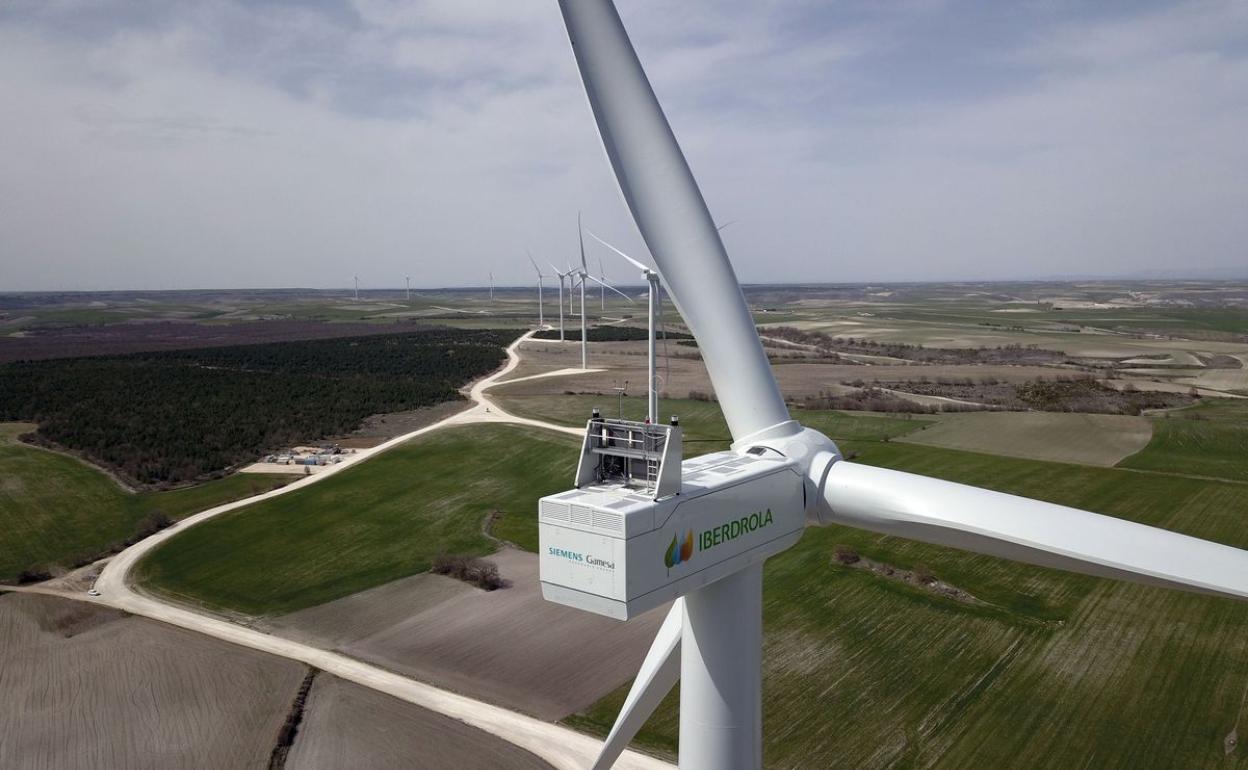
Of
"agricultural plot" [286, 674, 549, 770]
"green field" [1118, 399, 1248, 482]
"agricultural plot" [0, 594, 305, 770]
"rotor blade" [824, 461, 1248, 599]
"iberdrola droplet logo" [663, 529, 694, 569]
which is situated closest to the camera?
"rotor blade" [824, 461, 1248, 599]

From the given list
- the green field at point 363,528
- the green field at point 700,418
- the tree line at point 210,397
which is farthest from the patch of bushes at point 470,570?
the tree line at point 210,397

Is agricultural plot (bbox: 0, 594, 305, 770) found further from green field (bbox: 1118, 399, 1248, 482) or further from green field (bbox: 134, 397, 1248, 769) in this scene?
green field (bbox: 1118, 399, 1248, 482)

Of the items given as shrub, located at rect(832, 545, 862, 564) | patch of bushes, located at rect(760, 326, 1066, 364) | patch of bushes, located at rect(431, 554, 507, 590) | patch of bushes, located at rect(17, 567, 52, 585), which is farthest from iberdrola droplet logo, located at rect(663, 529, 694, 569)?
patch of bushes, located at rect(760, 326, 1066, 364)

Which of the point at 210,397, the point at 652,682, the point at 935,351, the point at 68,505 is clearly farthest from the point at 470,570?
the point at 935,351

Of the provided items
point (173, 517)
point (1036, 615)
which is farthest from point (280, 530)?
point (1036, 615)

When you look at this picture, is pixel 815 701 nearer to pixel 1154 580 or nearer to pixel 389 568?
pixel 1154 580

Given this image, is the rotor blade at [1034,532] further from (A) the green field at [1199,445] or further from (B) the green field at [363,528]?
(A) the green field at [1199,445]
